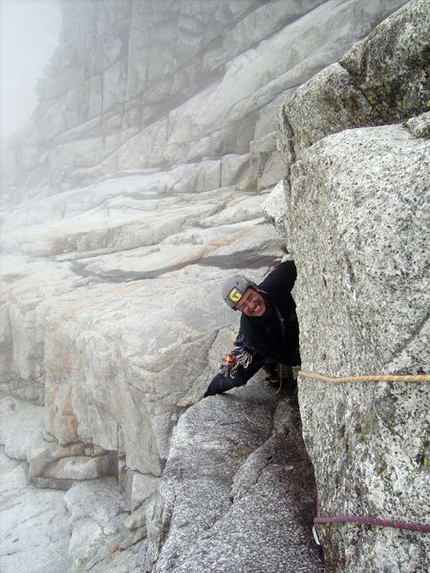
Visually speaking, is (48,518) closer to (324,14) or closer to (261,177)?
(261,177)

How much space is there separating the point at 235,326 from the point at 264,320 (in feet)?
13.4

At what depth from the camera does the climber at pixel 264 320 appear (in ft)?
23.8

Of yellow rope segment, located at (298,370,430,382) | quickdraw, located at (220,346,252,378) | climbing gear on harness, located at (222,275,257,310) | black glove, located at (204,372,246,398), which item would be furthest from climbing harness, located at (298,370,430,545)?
black glove, located at (204,372,246,398)

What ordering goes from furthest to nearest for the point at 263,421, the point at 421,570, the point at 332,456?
the point at 263,421
the point at 332,456
the point at 421,570

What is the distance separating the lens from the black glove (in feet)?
27.6

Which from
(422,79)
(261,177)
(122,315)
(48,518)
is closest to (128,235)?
(261,177)

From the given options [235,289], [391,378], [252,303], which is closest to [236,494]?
[252,303]

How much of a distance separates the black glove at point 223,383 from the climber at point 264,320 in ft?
0.69

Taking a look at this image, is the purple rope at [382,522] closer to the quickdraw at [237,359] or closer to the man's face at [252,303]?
the man's face at [252,303]

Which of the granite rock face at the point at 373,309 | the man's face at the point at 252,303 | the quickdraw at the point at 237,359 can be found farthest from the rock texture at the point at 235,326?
the man's face at the point at 252,303

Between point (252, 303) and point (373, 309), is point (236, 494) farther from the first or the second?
point (373, 309)

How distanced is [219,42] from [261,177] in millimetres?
25509

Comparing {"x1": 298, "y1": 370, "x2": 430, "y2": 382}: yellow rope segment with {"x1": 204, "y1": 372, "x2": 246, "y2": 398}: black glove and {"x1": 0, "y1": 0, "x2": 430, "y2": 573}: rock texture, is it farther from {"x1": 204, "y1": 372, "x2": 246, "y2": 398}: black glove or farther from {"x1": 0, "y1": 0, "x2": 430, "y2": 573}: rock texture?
{"x1": 204, "y1": 372, "x2": 246, "y2": 398}: black glove

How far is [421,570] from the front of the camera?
323 cm
